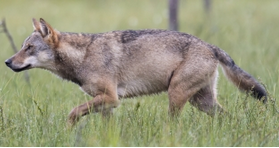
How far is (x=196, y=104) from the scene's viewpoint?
667cm

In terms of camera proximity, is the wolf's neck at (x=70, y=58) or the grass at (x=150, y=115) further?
the wolf's neck at (x=70, y=58)

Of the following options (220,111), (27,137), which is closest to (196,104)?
(220,111)

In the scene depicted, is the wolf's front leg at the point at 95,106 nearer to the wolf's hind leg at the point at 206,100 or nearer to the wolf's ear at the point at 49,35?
the wolf's ear at the point at 49,35

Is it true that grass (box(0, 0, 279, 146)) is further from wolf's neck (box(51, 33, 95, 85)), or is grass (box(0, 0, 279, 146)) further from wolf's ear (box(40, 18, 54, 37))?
wolf's ear (box(40, 18, 54, 37))

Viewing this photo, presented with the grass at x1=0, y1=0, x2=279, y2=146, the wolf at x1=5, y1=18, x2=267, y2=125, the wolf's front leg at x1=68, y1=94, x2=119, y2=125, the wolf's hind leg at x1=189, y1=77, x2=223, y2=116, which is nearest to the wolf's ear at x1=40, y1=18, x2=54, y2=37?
the wolf at x1=5, y1=18, x2=267, y2=125

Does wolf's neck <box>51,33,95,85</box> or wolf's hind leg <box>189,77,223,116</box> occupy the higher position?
wolf's neck <box>51,33,95,85</box>

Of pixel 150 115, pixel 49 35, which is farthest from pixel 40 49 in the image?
pixel 150 115

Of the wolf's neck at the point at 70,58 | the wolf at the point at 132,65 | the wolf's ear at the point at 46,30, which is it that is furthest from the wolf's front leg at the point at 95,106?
the wolf's ear at the point at 46,30

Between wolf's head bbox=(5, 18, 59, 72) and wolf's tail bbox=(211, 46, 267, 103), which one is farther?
wolf's tail bbox=(211, 46, 267, 103)

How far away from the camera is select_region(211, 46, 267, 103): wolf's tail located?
6340mm

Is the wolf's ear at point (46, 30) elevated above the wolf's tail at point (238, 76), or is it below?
above

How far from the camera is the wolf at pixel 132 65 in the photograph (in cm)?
619

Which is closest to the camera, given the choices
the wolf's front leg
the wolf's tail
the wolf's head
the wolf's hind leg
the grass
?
the grass

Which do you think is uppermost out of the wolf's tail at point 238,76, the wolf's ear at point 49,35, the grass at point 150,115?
the wolf's ear at point 49,35
